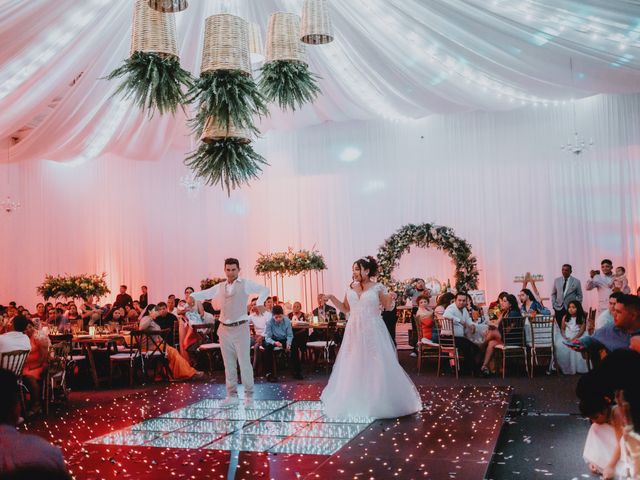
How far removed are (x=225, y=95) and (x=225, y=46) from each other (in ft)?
1.09

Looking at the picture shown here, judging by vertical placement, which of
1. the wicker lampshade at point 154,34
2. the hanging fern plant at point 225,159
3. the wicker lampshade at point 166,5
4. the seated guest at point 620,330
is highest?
the wicker lampshade at point 166,5

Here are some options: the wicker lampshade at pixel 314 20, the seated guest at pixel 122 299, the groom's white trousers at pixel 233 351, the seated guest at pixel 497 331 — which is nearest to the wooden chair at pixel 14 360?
the groom's white trousers at pixel 233 351

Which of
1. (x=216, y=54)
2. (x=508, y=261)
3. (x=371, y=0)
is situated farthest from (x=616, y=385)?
(x=508, y=261)

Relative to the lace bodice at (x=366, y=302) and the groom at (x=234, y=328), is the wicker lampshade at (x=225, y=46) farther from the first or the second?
the groom at (x=234, y=328)

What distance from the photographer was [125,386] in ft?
31.1

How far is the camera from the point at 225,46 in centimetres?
468

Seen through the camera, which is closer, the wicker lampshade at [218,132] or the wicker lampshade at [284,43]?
the wicker lampshade at [218,132]

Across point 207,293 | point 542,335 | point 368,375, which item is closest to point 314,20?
point 368,375

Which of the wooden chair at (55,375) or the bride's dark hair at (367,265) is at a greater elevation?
the bride's dark hair at (367,265)

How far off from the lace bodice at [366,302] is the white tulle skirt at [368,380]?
6cm

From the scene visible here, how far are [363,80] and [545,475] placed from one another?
814 centimetres

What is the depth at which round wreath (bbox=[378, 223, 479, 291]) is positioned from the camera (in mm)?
14391

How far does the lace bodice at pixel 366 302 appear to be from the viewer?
6.54 meters

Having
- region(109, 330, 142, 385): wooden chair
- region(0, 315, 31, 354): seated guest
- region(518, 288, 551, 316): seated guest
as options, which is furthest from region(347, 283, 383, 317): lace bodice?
region(518, 288, 551, 316): seated guest
